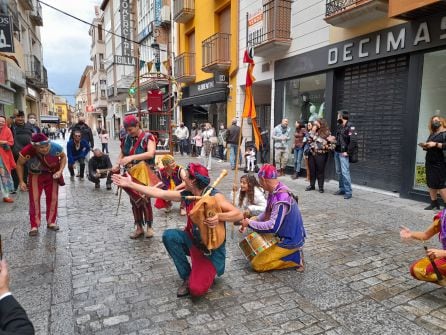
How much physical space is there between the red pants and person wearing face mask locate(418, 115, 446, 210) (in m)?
5.94

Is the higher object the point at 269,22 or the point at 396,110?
the point at 269,22

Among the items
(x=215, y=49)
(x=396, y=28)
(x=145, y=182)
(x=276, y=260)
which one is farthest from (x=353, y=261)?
(x=215, y=49)

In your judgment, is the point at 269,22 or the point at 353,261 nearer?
the point at 353,261

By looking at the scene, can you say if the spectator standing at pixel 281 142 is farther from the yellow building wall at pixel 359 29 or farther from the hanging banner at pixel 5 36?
the hanging banner at pixel 5 36

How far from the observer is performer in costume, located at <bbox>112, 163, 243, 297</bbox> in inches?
120

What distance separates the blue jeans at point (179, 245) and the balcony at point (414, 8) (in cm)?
585

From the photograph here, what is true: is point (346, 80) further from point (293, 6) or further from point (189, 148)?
point (189, 148)

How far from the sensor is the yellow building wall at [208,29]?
13258 mm

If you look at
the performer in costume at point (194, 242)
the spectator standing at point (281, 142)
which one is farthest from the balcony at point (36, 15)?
the performer in costume at point (194, 242)

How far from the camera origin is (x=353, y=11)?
24.0 feet

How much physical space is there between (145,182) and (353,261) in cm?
279

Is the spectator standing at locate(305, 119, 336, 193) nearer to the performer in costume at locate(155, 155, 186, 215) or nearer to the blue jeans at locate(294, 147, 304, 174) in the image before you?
the blue jeans at locate(294, 147, 304, 174)

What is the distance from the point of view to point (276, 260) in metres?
3.71

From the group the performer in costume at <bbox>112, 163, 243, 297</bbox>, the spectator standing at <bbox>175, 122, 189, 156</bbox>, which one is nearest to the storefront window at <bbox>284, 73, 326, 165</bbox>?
the spectator standing at <bbox>175, 122, 189, 156</bbox>
